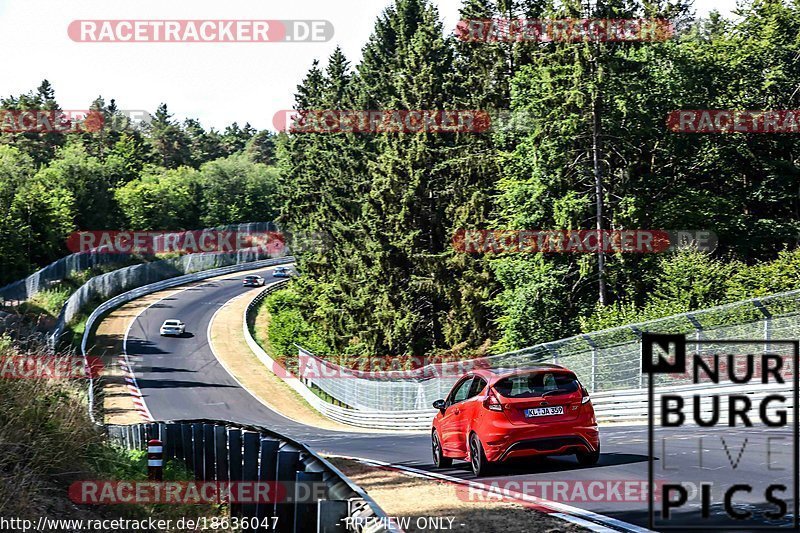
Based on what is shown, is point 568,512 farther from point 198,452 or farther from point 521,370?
point 198,452

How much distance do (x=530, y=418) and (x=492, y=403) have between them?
1.88ft

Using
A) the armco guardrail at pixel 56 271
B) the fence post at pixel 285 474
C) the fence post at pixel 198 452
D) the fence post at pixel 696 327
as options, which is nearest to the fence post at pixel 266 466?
the fence post at pixel 285 474

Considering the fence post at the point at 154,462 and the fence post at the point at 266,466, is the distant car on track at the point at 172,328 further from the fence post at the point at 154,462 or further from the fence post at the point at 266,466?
the fence post at the point at 266,466

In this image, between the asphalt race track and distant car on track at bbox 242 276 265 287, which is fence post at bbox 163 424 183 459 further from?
distant car on track at bbox 242 276 265 287

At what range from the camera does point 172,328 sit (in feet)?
226

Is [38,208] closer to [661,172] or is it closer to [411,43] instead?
[411,43]

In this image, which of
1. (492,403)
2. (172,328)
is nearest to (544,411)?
(492,403)

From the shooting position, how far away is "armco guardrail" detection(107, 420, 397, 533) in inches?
265

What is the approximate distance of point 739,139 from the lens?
44.2m

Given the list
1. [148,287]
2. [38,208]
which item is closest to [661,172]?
[38,208]

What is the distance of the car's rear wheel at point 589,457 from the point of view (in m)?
12.9

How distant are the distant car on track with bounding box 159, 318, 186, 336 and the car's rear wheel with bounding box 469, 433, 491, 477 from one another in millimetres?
58353

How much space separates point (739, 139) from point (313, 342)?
3194 cm

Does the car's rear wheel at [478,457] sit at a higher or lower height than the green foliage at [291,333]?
higher
